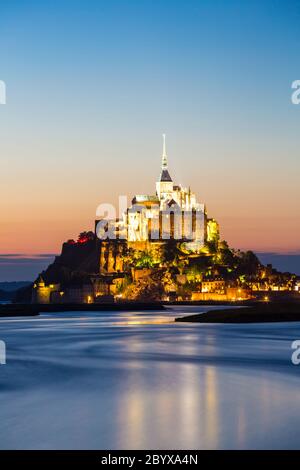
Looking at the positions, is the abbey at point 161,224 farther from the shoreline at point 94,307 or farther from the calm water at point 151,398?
the calm water at point 151,398

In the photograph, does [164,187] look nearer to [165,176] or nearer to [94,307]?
[165,176]

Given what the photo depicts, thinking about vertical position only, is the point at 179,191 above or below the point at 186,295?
above

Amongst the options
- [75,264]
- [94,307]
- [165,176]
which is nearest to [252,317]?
[94,307]

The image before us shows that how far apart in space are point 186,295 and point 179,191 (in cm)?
→ 1662

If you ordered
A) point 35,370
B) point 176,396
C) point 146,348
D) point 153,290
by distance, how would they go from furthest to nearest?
point 153,290
point 146,348
point 35,370
point 176,396

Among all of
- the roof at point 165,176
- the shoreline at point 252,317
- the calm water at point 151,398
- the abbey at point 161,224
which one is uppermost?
the roof at point 165,176

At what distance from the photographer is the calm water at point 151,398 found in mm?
9648

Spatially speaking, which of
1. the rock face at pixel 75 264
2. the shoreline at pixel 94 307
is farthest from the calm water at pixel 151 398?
the rock face at pixel 75 264

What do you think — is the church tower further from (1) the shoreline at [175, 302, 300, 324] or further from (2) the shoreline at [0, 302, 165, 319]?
(1) the shoreline at [175, 302, 300, 324]

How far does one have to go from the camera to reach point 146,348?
79.4 ft

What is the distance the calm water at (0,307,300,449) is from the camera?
31.7 ft

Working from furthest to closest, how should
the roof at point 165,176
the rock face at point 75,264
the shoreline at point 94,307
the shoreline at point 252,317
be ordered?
the roof at point 165,176
the rock face at point 75,264
the shoreline at point 94,307
the shoreline at point 252,317

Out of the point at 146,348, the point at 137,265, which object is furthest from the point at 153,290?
the point at 146,348
